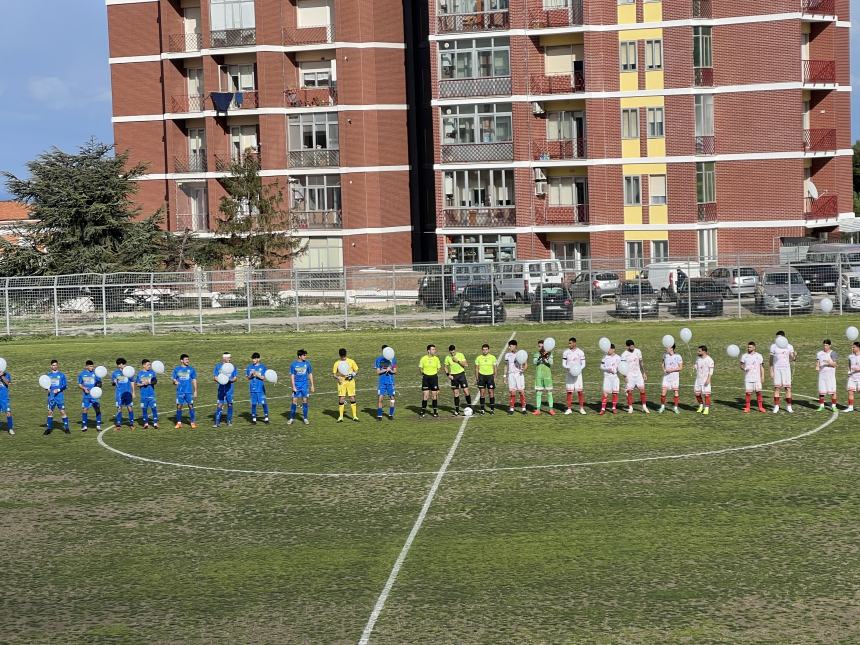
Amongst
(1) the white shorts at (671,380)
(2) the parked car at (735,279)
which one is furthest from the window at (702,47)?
(1) the white shorts at (671,380)

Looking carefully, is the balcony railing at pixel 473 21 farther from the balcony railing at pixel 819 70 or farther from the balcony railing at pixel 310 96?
the balcony railing at pixel 819 70

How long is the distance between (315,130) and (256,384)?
139 feet

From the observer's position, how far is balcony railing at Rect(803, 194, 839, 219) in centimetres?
6612

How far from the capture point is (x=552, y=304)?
165ft

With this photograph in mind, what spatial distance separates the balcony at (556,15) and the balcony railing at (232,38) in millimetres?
16730

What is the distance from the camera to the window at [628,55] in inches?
2564

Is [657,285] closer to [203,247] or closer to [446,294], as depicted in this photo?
[446,294]

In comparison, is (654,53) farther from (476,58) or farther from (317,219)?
(317,219)

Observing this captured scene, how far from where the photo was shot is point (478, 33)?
2608 inches

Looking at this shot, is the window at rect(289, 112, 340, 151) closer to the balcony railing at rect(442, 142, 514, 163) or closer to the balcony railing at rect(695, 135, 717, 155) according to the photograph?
the balcony railing at rect(442, 142, 514, 163)

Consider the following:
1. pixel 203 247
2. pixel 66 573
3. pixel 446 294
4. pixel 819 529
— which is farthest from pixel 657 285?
pixel 66 573

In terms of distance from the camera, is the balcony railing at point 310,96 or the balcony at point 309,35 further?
the balcony railing at point 310,96

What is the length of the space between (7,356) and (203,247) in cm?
2208

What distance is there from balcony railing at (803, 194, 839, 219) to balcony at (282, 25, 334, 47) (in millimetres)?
28992
